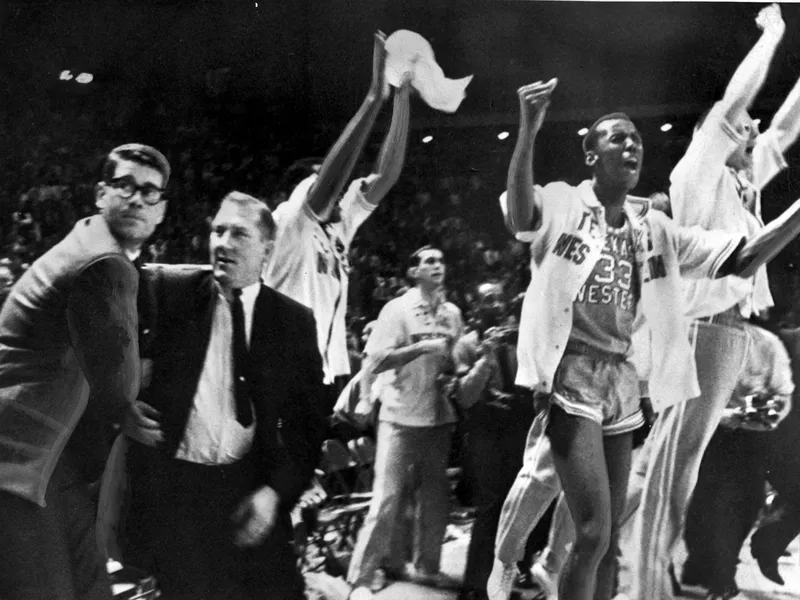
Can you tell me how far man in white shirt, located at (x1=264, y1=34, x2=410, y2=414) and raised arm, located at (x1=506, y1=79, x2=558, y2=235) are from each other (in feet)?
1.30

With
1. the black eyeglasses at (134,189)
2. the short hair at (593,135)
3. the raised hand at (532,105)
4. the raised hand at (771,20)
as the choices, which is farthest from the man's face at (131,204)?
the raised hand at (771,20)

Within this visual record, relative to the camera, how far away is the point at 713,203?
3168 mm

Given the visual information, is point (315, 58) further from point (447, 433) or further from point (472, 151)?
point (447, 433)

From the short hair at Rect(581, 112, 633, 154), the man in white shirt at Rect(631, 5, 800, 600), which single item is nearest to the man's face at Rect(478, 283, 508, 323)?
the short hair at Rect(581, 112, 633, 154)

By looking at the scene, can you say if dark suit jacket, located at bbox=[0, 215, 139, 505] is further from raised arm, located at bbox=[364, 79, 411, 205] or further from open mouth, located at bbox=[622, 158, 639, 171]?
open mouth, located at bbox=[622, 158, 639, 171]

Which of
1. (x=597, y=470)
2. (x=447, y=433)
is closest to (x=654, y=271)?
(x=597, y=470)

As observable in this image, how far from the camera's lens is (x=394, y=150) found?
299 cm

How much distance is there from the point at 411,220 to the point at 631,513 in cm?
129

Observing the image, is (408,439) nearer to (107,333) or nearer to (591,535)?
(591,535)

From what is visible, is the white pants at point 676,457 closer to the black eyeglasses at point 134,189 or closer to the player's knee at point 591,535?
the player's knee at point 591,535

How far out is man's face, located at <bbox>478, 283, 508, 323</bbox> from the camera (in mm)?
3008

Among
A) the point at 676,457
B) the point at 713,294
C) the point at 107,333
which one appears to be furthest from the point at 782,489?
the point at 107,333

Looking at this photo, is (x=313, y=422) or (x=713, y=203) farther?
(x=713, y=203)

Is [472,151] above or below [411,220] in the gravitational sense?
above
